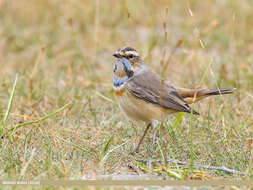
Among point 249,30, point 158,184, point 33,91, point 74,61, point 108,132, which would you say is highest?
point 249,30

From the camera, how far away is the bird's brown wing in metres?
4.88

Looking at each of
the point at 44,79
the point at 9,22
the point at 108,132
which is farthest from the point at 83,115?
the point at 9,22

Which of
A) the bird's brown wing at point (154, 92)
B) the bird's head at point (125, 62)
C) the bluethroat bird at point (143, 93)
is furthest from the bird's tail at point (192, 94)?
the bird's head at point (125, 62)

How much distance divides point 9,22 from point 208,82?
383 cm

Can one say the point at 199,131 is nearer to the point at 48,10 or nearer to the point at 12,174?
the point at 12,174

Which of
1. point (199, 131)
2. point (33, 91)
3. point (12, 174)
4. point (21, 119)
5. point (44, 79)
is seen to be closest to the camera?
point (12, 174)

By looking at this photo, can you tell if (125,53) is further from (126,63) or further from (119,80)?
(119,80)

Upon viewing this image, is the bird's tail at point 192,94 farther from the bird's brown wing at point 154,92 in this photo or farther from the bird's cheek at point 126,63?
the bird's cheek at point 126,63

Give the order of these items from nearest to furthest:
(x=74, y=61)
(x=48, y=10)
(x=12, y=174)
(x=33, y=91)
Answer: (x=12, y=174)
(x=33, y=91)
(x=74, y=61)
(x=48, y=10)

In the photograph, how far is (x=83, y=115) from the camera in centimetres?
557

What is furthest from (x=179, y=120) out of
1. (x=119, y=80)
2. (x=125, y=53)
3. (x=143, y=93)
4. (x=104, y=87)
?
(x=104, y=87)

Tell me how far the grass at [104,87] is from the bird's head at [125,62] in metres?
0.40

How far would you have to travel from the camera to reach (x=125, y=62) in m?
5.14

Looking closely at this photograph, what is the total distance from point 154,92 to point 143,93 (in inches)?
5.9
